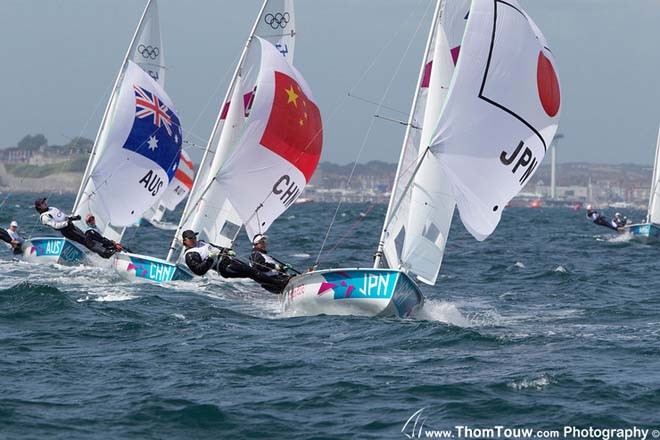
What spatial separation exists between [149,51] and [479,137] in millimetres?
14698

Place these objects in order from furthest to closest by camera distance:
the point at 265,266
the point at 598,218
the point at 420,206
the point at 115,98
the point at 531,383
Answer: the point at 598,218
the point at 115,98
the point at 265,266
the point at 420,206
the point at 531,383

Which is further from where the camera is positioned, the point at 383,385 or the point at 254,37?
the point at 254,37

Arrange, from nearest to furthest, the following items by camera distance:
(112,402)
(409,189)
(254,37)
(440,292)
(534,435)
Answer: (534,435), (112,402), (409,189), (440,292), (254,37)

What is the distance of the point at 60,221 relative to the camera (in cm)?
2075

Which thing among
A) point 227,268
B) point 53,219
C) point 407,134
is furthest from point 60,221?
point 407,134

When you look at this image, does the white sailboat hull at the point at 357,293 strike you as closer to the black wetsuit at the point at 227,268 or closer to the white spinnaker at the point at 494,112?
the black wetsuit at the point at 227,268

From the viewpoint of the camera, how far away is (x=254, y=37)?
2192cm

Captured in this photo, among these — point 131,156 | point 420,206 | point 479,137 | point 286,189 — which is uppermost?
point 479,137

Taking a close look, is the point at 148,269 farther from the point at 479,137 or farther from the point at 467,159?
the point at 479,137

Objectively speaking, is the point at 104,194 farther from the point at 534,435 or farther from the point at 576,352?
the point at 534,435

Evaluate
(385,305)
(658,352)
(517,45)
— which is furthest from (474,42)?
(658,352)

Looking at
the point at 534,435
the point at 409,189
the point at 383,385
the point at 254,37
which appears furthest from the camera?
the point at 254,37

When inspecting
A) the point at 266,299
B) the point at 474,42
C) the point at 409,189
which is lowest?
the point at 266,299

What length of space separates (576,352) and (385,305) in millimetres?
2764
